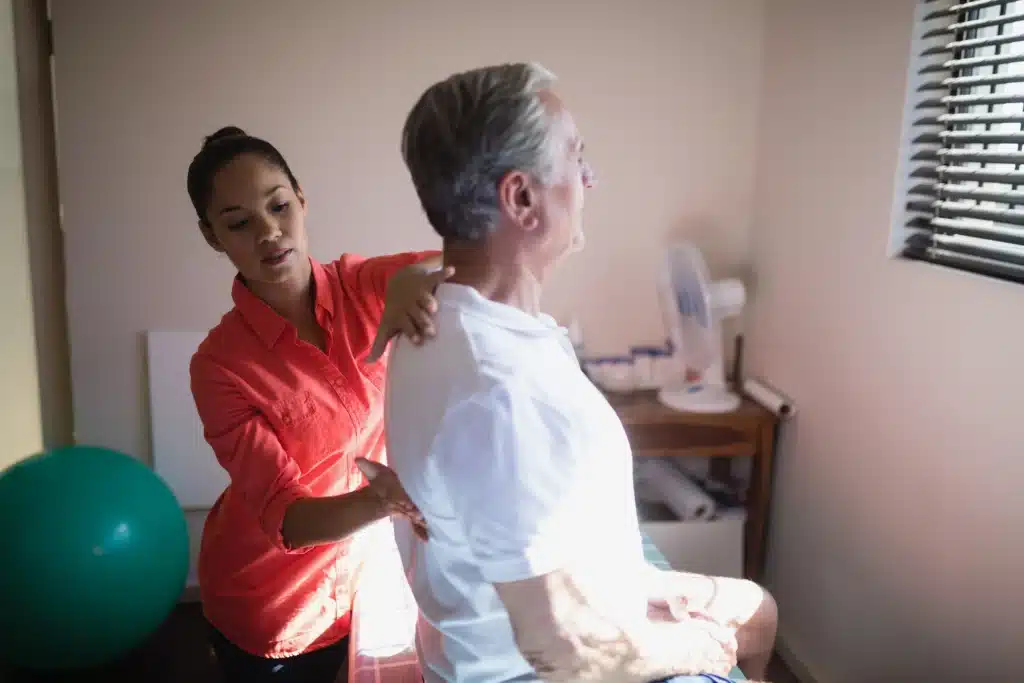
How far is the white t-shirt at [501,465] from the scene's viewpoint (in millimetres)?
868

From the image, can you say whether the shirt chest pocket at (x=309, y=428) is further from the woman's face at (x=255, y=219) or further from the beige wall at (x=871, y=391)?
the beige wall at (x=871, y=391)

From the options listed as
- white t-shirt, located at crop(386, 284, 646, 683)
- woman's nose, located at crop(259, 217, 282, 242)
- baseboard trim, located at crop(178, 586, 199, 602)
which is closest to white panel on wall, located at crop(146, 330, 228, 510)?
baseboard trim, located at crop(178, 586, 199, 602)

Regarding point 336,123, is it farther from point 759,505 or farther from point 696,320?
point 759,505

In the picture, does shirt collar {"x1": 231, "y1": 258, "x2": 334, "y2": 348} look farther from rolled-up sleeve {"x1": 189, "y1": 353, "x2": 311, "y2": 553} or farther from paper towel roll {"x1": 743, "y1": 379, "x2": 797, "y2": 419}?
paper towel roll {"x1": 743, "y1": 379, "x2": 797, "y2": 419}

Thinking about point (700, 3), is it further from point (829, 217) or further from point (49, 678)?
point (49, 678)

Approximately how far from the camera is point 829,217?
199cm

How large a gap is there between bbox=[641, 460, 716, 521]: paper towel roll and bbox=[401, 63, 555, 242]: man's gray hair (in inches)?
61.8

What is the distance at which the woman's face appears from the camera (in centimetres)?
125

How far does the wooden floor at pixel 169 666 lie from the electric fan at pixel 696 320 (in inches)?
31.9

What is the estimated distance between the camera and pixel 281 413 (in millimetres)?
1295

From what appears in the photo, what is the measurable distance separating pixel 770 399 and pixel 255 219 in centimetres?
155

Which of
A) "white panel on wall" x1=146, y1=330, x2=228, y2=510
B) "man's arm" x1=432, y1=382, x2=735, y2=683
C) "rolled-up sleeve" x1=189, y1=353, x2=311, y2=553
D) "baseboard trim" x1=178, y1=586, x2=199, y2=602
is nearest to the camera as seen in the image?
"man's arm" x1=432, y1=382, x2=735, y2=683

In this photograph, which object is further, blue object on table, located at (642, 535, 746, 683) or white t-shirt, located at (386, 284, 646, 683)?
blue object on table, located at (642, 535, 746, 683)

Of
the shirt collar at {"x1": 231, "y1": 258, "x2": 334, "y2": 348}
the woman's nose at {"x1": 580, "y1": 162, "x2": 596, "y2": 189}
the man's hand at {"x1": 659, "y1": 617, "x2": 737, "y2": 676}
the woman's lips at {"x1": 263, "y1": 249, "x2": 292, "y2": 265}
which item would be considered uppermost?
the woman's nose at {"x1": 580, "y1": 162, "x2": 596, "y2": 189}
